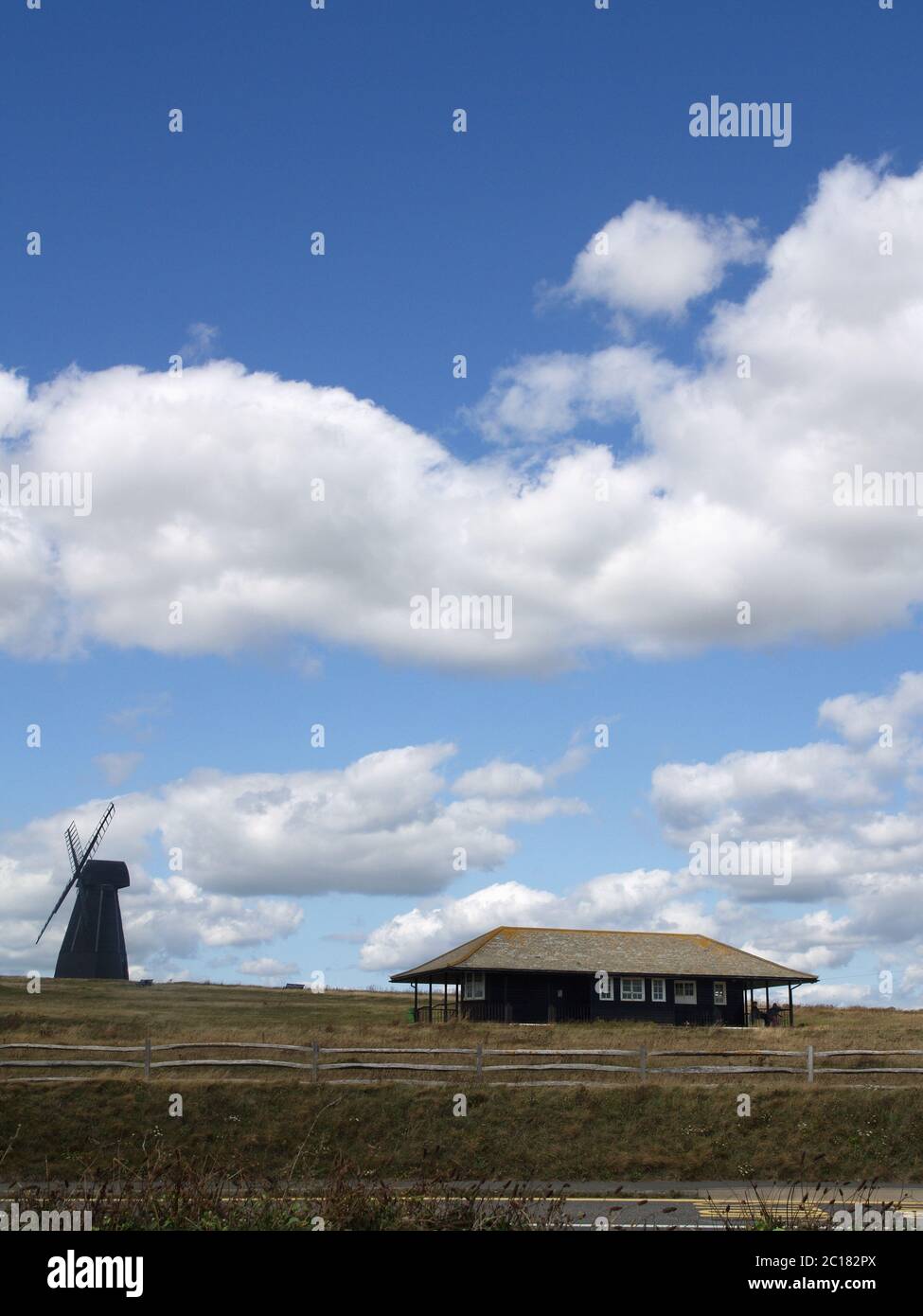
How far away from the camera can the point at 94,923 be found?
9038 cm

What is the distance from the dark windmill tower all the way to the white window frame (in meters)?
45.7

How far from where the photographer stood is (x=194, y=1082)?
25.2m

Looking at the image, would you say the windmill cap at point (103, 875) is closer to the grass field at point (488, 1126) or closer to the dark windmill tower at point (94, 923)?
the dark windmill tower at point (94, 923)

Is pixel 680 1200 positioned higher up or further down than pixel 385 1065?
further down

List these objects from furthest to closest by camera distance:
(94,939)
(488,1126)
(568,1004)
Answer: (94,939)
(568,1004)
(488,1126)

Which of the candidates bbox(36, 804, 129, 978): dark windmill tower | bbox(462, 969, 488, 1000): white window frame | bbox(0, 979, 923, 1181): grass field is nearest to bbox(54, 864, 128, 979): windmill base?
bbox(36, 804, 129, 978): dark windmill tower

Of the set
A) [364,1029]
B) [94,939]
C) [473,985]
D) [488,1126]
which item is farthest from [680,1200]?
[94,939]

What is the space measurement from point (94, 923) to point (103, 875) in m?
3.62

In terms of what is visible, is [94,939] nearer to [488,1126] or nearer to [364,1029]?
[364,1029]

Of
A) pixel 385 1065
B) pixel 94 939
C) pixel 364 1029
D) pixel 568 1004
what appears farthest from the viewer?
pixel 94 939

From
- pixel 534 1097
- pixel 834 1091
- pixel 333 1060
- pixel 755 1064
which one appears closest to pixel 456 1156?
pixel 534 1097

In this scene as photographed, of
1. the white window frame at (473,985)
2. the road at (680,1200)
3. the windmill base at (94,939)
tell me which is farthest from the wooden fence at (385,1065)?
the windmill base at (94,939)
